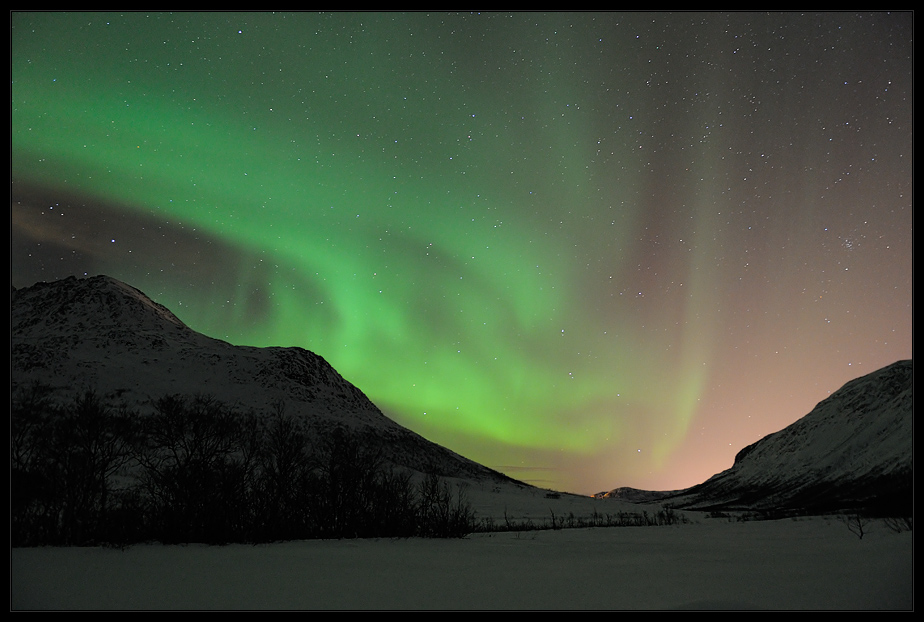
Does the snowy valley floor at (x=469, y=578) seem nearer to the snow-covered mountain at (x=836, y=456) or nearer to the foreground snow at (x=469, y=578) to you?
the foreground snow at (x=469, y=578)

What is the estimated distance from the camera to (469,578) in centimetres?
1356

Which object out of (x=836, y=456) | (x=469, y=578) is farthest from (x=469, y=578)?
(x=836, y=456)

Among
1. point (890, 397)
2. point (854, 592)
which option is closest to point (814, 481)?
point (890, 397)

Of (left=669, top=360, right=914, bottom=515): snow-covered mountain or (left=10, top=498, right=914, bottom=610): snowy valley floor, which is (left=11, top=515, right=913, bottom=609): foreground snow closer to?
(left=10, top=498, right=914, bottom=610): snowy valley floor

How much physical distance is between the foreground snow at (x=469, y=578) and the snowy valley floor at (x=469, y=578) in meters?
0.04

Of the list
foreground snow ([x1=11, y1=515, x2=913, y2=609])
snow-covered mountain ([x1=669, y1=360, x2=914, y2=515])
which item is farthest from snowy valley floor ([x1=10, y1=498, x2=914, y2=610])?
snow-covered mountain ([x1=669, y1=360, x2=914, y2=515])

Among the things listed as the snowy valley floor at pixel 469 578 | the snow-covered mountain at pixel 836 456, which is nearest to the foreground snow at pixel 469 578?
the snowy valley floor at pixel 469 578

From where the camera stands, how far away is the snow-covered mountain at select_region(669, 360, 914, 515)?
9938 cm

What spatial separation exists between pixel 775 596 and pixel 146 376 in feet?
635

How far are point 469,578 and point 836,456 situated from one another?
14596cm

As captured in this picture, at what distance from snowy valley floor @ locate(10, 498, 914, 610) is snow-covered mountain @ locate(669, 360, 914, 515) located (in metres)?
84.8

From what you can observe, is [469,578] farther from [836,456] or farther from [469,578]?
[836,456]

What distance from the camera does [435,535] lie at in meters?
26.0

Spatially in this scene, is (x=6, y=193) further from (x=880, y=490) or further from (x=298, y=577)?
(x=880, y=490)
